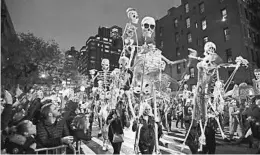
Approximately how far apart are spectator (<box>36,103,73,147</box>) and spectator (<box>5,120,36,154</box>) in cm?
21

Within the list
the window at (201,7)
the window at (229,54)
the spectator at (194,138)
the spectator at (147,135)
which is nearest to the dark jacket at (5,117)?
the spectator at (147,135)

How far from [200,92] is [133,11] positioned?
2462 mm

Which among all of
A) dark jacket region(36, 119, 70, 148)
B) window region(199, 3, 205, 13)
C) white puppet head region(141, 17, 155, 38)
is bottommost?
dark jacket region(36, 119, 70, 148)

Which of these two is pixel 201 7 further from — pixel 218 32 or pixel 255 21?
pixel 255 21

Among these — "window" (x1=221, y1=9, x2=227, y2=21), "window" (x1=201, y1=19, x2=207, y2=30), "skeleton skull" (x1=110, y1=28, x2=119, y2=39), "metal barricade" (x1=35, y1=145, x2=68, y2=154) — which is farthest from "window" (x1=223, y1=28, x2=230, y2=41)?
"metal barricade" (x1=35, y1=145, x2=68, y2=154)

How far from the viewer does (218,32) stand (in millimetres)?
15406

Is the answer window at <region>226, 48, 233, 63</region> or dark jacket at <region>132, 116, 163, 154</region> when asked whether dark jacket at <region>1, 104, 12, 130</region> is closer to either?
dark jacket at <region>132, 116, 163, 154</region>

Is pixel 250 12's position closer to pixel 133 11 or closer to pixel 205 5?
pixel 205 5

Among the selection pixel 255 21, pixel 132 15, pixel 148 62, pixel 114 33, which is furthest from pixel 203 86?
pixel 255 21

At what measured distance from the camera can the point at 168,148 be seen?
502cm

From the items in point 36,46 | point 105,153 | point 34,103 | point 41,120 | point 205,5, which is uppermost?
point 205,5

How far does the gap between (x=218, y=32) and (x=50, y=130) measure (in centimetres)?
1571

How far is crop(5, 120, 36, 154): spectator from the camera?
2596 millimetres

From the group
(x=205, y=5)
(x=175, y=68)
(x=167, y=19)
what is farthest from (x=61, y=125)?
(x=167, y=19)
